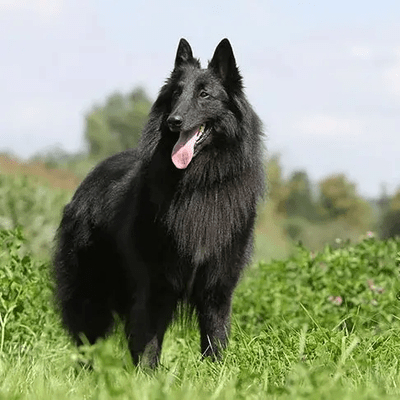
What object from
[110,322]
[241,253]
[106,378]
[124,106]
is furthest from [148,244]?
[124,106]

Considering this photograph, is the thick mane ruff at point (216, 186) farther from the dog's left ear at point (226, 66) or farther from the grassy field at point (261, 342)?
the grassy field at point (261, 342)

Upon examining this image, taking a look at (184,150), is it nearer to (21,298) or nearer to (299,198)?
(21,298)

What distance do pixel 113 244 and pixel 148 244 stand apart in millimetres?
533

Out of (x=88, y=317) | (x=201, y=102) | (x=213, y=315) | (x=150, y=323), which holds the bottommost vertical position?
(x=88, y=317)

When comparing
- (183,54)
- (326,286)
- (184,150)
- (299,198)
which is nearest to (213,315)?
(184,150)

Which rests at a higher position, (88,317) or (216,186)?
(216,186)

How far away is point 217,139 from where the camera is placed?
17.2ft

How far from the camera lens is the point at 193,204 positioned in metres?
5.36

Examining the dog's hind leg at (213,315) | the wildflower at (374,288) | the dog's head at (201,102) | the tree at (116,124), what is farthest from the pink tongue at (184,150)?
the tree at (116,124)

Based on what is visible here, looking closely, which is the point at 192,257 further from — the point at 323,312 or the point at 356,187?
the point at 356,187

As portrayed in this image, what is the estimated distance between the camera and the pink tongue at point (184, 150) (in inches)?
203

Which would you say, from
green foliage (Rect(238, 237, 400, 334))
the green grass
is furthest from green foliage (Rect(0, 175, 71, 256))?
green foliage (Rect(238, 237, 400, 334))

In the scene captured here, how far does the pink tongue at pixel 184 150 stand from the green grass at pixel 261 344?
3.89 ft

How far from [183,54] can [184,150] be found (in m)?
0.80
